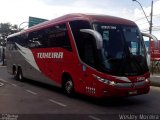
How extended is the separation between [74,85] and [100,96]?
1.88 m

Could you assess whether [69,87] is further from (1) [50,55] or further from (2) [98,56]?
(2) [98,56]

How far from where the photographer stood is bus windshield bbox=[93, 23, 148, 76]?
11163mm

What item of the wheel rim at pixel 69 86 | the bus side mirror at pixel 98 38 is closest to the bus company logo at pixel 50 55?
the wheel rim at pixel 69 86

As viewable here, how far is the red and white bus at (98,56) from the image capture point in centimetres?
1112

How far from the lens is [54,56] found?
14734 mm

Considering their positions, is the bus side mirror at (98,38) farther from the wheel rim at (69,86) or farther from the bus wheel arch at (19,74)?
the bus wheel arch at (19,74)

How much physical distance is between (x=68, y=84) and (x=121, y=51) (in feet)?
9.82

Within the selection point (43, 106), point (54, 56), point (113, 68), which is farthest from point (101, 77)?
point (54, 56)

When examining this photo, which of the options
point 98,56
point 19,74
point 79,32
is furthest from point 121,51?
point 19,74

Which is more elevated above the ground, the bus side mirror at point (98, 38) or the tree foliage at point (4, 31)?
the tree foliage at point (4, 31)

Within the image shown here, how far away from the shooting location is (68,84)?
13398mm

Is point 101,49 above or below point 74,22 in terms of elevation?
below

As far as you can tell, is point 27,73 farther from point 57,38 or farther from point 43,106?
point 43,106

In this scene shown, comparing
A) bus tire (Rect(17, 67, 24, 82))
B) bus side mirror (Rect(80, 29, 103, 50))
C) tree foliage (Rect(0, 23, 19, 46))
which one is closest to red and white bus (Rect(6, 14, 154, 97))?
bus side mirror (Rect(80, 29, 103, 50))
